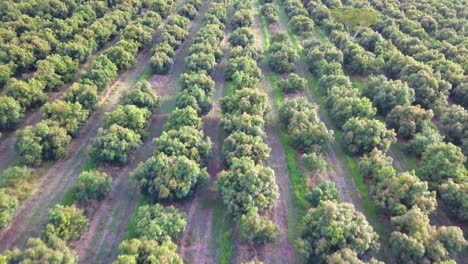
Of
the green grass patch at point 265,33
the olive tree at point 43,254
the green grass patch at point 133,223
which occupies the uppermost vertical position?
the olive tree at point 43,254

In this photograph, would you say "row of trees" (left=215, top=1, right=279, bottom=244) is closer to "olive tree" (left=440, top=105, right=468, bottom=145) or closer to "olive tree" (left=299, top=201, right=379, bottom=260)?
"olive tree" (left=299, top=201, right=379, bottom=260)

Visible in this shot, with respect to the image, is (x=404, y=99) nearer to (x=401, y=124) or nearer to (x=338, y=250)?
(x=401, y=124)

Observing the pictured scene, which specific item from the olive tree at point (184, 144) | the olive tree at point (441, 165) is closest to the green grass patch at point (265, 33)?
the olive tree at point (184, 144)

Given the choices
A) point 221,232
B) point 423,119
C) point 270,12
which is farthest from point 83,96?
point 270,12

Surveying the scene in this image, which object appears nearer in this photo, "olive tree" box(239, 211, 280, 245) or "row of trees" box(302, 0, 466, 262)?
"row of trees" box(302, 0, 466, 262)

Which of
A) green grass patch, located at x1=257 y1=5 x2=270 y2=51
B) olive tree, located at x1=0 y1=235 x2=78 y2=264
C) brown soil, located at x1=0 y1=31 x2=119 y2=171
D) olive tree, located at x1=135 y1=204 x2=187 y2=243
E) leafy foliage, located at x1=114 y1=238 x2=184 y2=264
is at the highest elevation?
olive tree, located at x1=0 y1=235 x2=78 y2=264

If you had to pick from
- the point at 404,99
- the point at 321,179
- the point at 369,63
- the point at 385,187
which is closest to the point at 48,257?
the point at 321,179

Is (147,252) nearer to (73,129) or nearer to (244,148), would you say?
(244,148)

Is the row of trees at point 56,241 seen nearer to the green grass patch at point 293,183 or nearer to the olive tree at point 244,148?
the olive tree at point 244,148

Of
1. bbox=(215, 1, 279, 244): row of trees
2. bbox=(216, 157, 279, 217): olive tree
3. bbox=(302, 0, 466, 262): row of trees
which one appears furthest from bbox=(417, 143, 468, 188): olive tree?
bbox=(216, 157, 279, 217): olive tree
